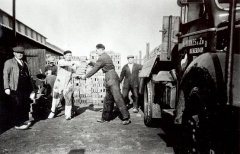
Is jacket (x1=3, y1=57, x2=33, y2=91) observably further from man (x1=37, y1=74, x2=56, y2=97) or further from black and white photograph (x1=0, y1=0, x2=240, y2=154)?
man (x1=37, y1=74, x2=56, y2=97)

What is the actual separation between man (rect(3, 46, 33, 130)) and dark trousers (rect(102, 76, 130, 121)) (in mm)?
2132

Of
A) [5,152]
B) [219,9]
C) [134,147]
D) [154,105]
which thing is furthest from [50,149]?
[219,9]

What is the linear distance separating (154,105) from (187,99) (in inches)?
101

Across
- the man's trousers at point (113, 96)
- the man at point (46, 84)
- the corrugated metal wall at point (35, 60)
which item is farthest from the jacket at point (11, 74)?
the corrugated metal wall at point (35, 60)

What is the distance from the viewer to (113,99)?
6.38 m

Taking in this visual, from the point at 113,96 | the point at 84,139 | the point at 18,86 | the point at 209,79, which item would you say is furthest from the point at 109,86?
the point at 209,79

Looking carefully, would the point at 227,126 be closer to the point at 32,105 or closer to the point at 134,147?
the point at 134,147

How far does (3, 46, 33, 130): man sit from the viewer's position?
509cm

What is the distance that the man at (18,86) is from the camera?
5.09 m

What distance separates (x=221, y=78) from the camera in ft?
7.40

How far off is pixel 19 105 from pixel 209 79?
15.0ft

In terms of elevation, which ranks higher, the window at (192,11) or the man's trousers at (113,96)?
the window at (192,11)

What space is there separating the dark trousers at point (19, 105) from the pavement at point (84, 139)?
30 cm

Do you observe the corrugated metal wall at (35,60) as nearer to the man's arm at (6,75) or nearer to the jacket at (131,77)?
the jacket at (131,77)
